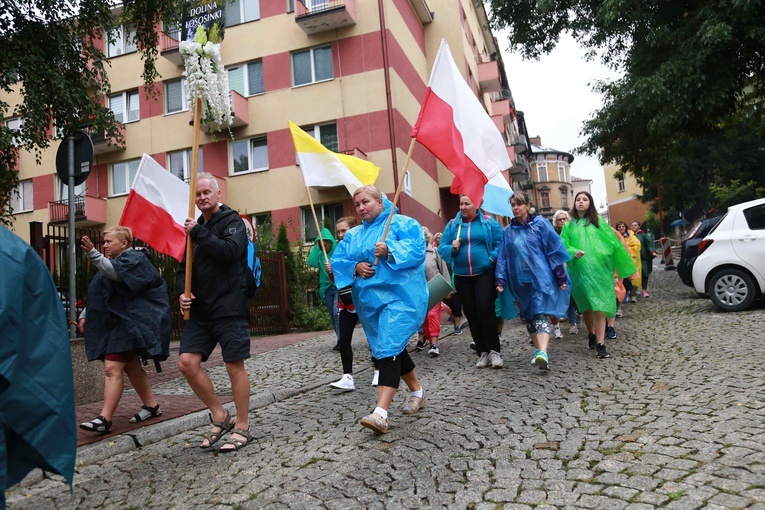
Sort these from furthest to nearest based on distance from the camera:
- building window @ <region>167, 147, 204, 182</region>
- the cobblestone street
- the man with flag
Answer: building window @ <region>167, 147, 204, 182</region>, the man with flag, the cobblestone street

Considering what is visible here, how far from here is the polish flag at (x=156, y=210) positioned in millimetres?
6543

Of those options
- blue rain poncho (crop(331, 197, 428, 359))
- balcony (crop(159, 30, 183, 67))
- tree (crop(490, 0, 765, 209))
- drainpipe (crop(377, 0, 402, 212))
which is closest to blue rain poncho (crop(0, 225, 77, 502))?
blue rain poncho (crop(331, 197, 428, 359))

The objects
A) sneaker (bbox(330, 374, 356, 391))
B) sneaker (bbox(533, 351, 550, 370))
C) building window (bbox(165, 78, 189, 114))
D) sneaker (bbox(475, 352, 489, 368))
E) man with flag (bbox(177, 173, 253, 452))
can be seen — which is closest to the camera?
man with flag (bbox(177, 173, 253, 452))

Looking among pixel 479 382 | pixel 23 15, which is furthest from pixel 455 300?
pixel 23 15

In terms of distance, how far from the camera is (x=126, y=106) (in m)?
24.7

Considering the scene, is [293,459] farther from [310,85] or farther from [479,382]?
[310,85]

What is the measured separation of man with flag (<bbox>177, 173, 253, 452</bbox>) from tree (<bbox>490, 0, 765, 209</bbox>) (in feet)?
38.4

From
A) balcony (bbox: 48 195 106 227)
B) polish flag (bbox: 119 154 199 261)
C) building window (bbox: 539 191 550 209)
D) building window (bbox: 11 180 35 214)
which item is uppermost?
building window (bbox: 539 191 550 209)

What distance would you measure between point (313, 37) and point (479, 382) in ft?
59.3

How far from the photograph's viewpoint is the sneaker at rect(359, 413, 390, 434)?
4328 mm

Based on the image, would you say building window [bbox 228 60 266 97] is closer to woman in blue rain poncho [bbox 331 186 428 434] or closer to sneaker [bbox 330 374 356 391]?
sneaker [bbox 330 374 356 391]

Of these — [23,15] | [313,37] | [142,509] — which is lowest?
[142,509]

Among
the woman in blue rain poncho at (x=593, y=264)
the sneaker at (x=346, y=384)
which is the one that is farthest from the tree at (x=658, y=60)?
the sneaker at (x=346, y=384)

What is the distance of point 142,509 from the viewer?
138 inches
